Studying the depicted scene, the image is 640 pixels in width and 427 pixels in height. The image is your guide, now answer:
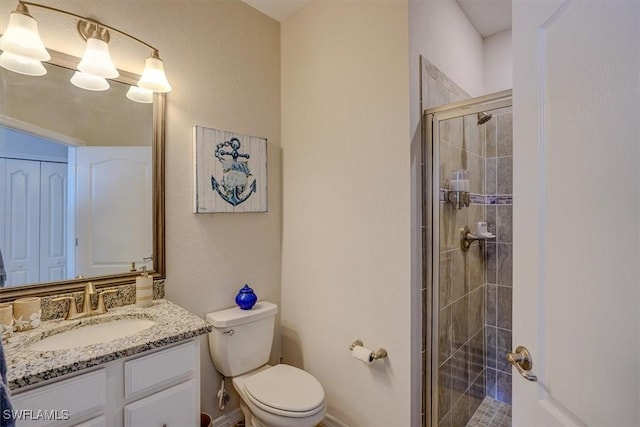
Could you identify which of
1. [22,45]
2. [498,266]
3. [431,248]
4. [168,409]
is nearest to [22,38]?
[22,45]

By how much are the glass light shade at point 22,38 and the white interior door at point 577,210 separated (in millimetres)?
1721

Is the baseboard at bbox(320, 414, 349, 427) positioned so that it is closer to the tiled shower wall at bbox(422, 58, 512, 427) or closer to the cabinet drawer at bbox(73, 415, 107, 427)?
the tiled shower wall at bbox(422, 58, 512, 427)

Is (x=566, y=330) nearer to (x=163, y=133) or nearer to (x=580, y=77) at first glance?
(x=580, y=77)

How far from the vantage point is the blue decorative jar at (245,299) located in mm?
A: 1822

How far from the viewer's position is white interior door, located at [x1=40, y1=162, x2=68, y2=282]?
133 cm

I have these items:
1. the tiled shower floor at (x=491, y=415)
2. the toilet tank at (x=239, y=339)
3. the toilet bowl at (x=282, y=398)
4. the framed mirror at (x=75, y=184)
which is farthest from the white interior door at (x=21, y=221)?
the tiled shower floor at (x=491, y=415)

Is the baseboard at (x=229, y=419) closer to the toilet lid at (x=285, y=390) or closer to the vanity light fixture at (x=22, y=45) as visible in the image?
the toilet lid at (x=285, y=390)

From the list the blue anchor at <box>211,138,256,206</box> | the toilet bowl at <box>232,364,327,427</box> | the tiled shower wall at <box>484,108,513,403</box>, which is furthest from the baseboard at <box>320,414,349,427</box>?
the blue anchor at <box>211,138,256,206</box>

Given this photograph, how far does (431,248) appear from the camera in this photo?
160cm

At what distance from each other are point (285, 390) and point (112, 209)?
124cm

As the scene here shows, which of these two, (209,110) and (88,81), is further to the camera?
(209,110)

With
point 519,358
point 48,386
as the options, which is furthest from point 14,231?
point 519,358

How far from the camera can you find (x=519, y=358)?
0.83 metres

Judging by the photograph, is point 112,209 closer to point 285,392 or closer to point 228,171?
point 228,171
